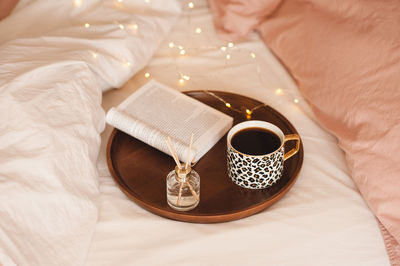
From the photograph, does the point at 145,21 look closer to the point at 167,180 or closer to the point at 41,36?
the point at 41,36

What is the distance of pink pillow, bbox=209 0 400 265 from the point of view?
0.77 metres

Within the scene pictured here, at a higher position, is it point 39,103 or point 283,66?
point 39,103

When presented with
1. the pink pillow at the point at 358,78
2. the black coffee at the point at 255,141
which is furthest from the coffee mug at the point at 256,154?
the pink pillow at the point at 358,78

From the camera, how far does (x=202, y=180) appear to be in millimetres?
815

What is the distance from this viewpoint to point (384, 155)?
0.77m

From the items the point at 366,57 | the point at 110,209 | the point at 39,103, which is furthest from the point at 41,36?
the point at 366,57

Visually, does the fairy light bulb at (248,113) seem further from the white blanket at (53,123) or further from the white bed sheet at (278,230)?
the white blanket at (53,123)

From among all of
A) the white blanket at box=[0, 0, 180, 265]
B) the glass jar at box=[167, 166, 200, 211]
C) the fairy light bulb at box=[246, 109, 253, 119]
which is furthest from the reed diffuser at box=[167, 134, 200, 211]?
the fairy light bulb at box=[246, 109, 253, 119]

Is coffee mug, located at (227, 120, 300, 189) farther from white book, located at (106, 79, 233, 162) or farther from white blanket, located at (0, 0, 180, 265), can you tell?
white blanket, located at (0, 0, 180, 265)

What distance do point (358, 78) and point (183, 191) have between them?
381mm

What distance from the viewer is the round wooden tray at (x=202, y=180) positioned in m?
0.75

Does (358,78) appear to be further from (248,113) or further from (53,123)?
(53,123)

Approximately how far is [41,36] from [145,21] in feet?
0.82

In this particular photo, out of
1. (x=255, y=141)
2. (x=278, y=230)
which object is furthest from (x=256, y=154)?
(x=278, y=230)
